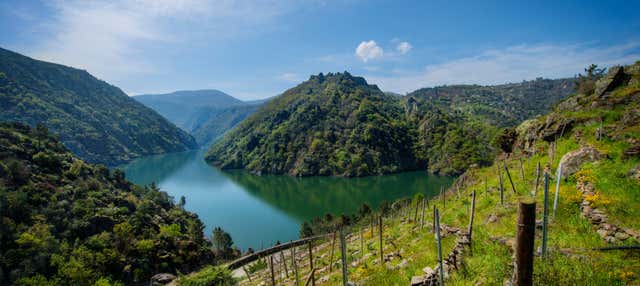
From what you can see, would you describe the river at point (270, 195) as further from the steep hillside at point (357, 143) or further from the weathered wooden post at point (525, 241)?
the weathered wooden post at point (525, 241)

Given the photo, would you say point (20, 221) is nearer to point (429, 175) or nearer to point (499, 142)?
point (499, 142)

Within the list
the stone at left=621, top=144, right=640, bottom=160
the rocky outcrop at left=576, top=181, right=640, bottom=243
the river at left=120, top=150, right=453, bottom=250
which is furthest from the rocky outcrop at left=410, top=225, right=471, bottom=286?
the river at left=120, top=150, right=453, bottom=250

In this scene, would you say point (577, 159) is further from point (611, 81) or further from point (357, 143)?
point (357, 143)

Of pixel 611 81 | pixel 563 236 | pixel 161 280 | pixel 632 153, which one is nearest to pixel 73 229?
pixel 161 280

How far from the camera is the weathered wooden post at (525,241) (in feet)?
11.9

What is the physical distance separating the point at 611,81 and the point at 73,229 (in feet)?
227

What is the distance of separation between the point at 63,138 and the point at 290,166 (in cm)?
15140

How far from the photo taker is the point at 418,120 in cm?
18050

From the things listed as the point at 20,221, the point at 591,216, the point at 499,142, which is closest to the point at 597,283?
the point at 591,216

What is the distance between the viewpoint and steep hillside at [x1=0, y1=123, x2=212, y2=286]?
36375 mm

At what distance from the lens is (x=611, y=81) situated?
975 inches

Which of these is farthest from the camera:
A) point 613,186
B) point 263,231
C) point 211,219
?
point 211,219

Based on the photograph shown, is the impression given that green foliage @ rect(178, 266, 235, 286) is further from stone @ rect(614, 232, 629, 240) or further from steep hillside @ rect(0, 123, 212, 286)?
stone @ rect(614, 232, 629, 240)

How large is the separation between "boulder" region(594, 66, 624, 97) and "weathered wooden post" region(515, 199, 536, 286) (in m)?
30.5
